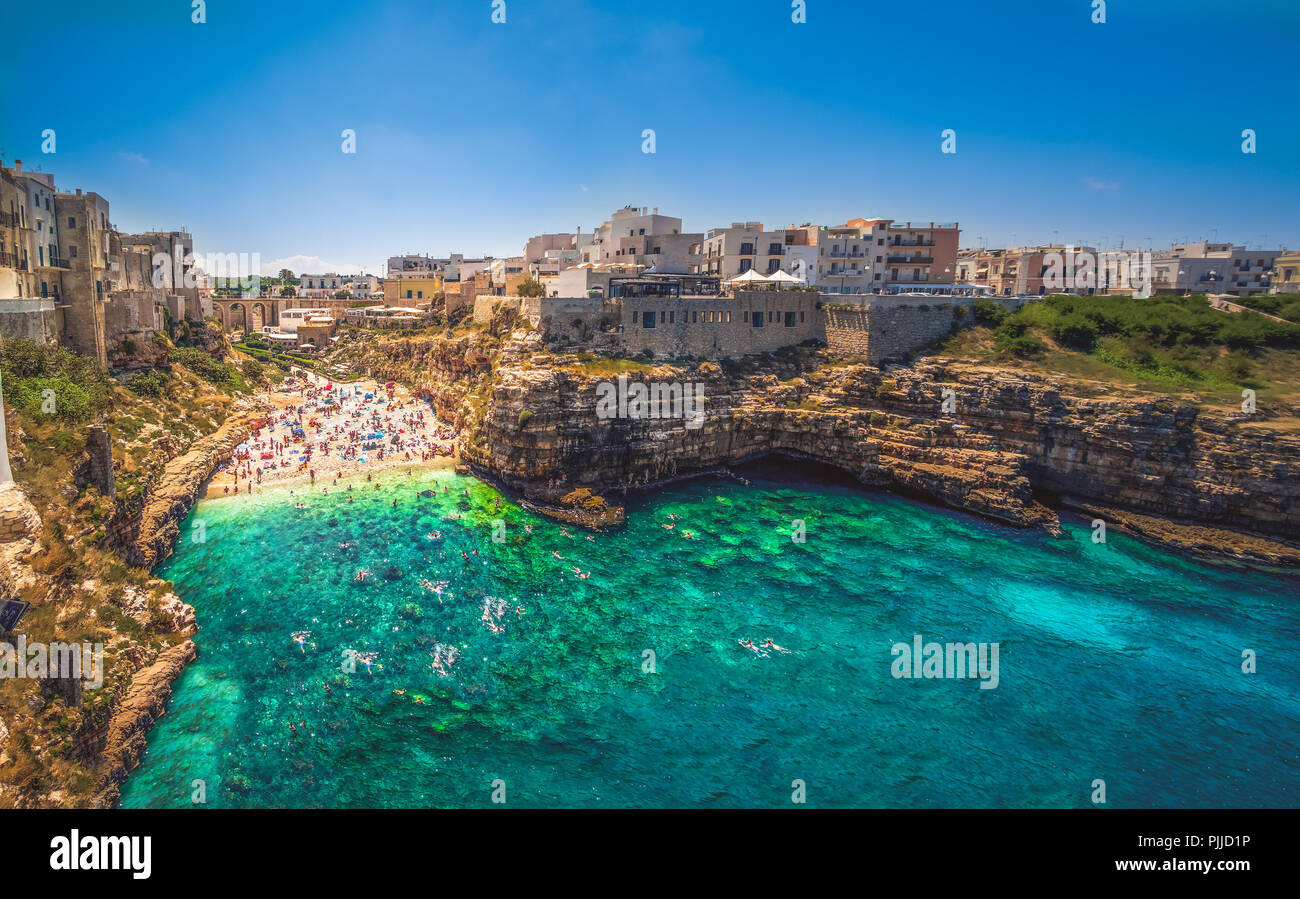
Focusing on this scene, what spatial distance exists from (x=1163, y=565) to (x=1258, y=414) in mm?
12084

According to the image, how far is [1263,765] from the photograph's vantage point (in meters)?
19.0

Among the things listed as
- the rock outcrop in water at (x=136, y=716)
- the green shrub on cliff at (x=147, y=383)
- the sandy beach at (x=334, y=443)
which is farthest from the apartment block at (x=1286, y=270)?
the green shrub on cliff at (x=147, y=383)

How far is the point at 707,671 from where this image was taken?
22.2 metres

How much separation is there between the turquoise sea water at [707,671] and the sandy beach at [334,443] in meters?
4.12

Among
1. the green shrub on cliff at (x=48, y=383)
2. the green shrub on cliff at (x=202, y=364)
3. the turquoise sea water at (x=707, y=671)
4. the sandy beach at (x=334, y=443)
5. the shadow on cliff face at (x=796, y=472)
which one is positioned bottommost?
the turquoise sea water at (x=707, y=671)

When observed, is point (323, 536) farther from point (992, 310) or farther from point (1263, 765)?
point (992, 310)


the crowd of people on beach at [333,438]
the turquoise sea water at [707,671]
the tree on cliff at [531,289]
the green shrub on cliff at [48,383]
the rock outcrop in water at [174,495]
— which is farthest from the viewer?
the tree on cliff at [531,289]

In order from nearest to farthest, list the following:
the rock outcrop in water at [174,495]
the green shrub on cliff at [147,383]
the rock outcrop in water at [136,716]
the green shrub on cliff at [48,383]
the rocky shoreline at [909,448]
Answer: the rock outcrop in water at [136,716] → the green shrub on cliff at [48,383] → the rock outcrop in water at [174,495] → the rocky shoreline at [909,448] → the green shrub on cliff at [147,383]

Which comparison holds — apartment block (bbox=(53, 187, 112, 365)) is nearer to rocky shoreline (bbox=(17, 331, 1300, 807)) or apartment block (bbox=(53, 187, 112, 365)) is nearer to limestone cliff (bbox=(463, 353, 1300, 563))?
rocky shoreline (bbox=(17, 331, 1300, 807))

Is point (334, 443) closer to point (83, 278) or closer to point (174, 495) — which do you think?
point (174, 495)

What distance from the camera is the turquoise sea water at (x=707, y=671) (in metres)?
17.7

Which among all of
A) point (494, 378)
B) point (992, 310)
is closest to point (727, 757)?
point (494, 378)

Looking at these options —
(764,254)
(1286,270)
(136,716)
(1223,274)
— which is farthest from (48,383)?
(1286,270)

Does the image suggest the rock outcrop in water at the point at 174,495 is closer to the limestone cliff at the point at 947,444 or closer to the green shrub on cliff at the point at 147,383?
the green shrub on cliff at the point at 147,383
